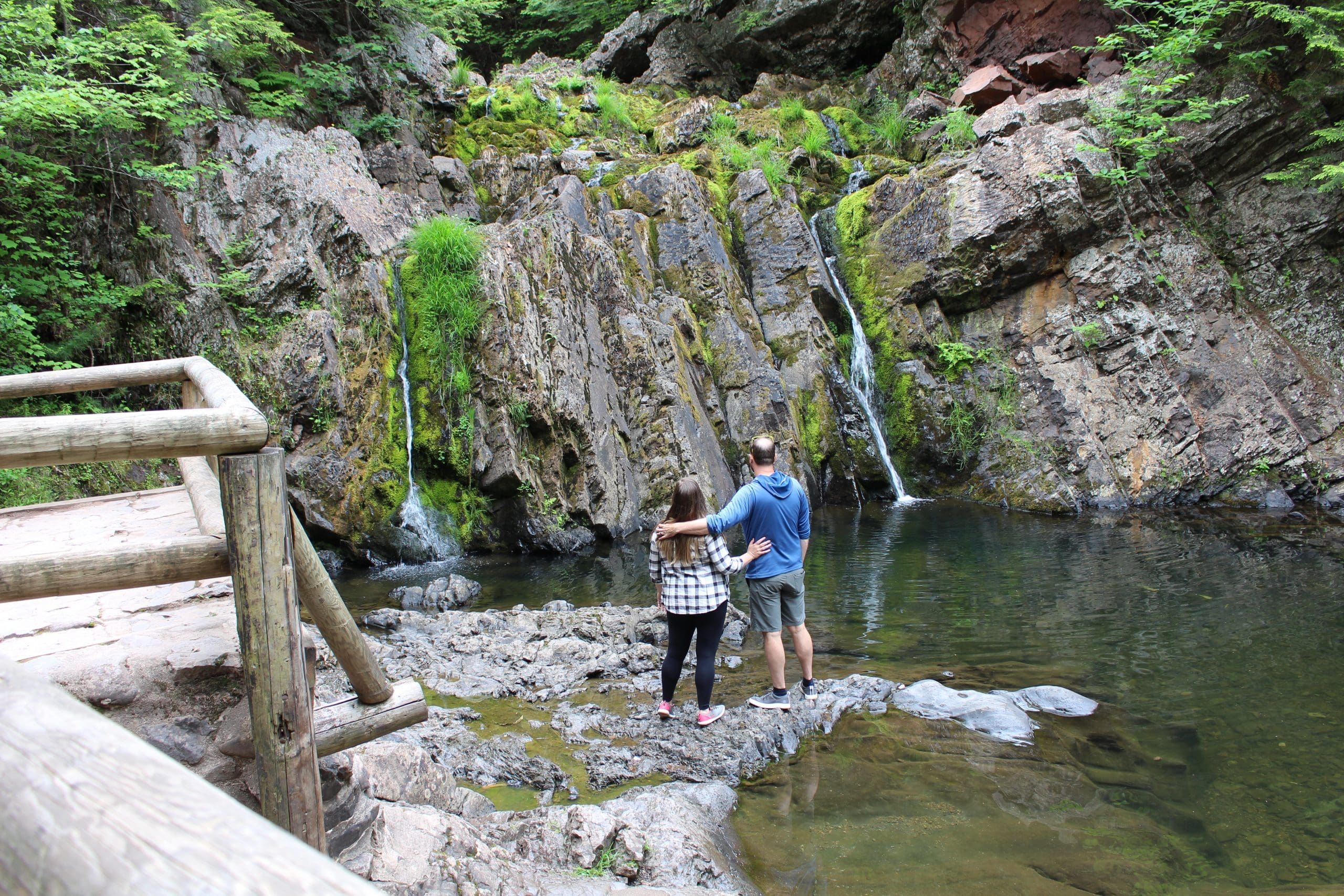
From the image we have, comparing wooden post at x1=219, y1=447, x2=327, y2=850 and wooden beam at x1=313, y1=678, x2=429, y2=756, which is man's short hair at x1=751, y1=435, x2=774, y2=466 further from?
wooden post at x1=219, y1=447, x2=327, y2=850

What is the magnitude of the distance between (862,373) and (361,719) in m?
13.9

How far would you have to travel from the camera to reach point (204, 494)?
3.34m

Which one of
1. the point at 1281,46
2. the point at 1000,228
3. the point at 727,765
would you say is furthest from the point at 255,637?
the point at 1281,46

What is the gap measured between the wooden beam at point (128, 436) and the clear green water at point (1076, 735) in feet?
9.19

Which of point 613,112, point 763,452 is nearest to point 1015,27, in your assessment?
point 613,112

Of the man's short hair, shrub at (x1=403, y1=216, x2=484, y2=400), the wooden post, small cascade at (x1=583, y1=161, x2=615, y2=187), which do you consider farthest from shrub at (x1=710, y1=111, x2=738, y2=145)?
the wooden post

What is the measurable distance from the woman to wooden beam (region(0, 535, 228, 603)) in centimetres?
278

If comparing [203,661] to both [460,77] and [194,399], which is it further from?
[460,77]

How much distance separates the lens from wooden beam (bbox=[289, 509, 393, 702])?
2367mm

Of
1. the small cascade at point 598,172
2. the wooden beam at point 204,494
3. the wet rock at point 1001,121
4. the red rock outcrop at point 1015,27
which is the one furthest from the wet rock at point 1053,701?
the red rock outcrop at point 1015,27

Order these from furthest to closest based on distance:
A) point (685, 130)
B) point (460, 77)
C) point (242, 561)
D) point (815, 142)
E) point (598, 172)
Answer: point (685, 130), point (460, 77), point (815, 142), point (598, 172), point (242, 561)

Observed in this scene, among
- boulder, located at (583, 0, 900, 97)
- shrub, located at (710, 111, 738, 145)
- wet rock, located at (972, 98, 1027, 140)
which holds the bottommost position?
wet rock, located at (972, 98, 1027, 140)

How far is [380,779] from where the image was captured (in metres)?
3.28

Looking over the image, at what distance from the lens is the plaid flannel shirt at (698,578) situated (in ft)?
15.2
